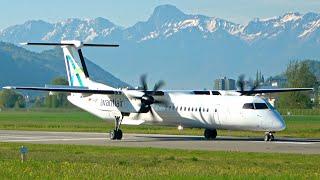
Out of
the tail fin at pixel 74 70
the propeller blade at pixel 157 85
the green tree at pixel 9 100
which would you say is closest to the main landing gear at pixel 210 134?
the propeller blade at pixel 157 85

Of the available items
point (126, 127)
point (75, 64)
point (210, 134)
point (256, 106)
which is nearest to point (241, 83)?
point (210, 134)

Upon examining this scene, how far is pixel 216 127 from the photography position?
48781 millimetres

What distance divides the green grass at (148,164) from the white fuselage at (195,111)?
867cm

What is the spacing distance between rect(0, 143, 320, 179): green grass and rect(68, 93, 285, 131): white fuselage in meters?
8.67

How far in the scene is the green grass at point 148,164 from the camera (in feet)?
87.0

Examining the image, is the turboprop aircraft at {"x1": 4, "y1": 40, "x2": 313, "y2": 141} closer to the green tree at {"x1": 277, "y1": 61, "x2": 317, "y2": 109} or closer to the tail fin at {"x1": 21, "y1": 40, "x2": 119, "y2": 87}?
the tail fin at {"x1": 21, "y1": 40, "x2": 119, "y2": 87}

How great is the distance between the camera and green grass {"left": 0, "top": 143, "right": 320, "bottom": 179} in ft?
87.0

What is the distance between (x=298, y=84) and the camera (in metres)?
158

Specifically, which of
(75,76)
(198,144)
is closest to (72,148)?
(198,144)

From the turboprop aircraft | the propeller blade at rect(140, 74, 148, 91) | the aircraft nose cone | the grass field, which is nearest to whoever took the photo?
the aircraft nose cone

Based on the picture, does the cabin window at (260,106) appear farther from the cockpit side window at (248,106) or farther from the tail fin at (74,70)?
the tail fin at (74,70)

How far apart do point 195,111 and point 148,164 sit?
18077mm

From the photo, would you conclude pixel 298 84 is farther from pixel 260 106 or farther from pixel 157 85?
pixel 260 106

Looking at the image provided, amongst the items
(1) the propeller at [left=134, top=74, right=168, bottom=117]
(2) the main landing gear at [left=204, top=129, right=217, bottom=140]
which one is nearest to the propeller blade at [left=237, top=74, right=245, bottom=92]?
(2) the main landing gear at [left=204, top=129, right=217, bottom=140]
